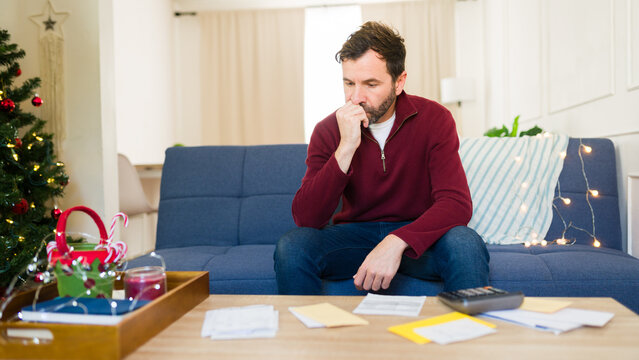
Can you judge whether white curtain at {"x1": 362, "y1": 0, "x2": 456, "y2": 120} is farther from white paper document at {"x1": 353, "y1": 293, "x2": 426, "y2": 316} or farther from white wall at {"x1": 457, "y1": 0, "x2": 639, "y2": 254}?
white paper document at {"x1": 353, "y1": 293, "x2": 426, "y2": 316}

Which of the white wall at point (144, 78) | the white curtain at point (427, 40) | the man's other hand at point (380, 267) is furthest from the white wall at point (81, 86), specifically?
the white curtain at point (427, 40)

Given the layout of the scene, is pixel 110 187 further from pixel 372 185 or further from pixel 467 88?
pixel 467 88

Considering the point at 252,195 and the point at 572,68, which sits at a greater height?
the point at 572,68

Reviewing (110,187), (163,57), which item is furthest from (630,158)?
(163,57)

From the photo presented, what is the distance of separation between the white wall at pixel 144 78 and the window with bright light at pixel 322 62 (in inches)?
64.7

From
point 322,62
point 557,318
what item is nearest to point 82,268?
point 557,318

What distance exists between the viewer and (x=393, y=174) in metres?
1.61

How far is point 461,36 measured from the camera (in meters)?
5.69

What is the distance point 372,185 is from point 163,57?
183 inches

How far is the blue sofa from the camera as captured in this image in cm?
153

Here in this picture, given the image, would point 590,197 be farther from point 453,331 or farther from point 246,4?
point 246,4

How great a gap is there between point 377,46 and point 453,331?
104cm

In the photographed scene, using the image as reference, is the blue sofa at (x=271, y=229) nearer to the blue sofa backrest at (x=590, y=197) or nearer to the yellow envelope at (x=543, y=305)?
the blue sofa backrest at (x=590, y=197)

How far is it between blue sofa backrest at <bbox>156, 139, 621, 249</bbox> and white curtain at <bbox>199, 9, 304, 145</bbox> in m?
3.71
